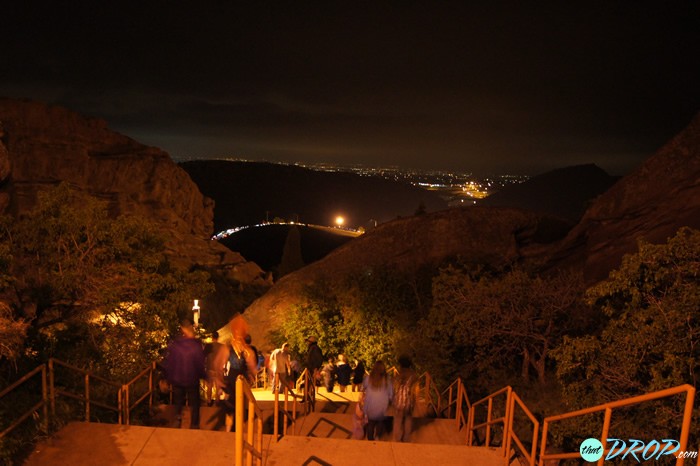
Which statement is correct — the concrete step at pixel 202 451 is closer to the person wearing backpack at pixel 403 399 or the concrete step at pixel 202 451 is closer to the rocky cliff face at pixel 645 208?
the person wearing backpack at pixel 403 399

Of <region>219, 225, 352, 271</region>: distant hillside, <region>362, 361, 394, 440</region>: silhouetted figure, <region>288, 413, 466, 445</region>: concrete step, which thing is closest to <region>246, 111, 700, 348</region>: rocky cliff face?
<region>288, 413, 466, 445</region>: concrete step

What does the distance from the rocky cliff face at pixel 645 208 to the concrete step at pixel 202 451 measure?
11.8m

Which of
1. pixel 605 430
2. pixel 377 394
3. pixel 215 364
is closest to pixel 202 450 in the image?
pixel 215 364

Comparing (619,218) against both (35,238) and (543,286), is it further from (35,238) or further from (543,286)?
(35,238)

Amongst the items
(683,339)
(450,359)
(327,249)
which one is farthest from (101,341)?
(327,249)

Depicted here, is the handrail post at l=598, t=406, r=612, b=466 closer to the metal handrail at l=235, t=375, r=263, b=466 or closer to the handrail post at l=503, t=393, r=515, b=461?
the handrail post at l=503, t=393, r=515, b=461

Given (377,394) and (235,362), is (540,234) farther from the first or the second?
(235,362)

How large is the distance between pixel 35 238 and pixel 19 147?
3775cm

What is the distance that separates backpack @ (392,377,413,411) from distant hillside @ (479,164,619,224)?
77.8 meters

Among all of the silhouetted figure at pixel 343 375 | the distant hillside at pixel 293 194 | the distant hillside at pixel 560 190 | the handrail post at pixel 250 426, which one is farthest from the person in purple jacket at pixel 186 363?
the distant hillside at pixel 293 194

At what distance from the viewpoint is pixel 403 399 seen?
6.75m

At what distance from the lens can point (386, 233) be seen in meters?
21.4

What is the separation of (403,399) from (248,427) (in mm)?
2997

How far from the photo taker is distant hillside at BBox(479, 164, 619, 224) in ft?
279
